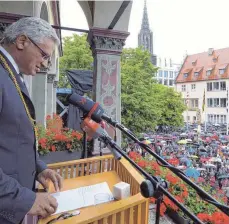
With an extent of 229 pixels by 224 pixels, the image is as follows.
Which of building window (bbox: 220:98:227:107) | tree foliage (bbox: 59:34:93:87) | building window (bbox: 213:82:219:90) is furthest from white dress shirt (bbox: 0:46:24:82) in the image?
building window (bbox: 213:82:219:90)

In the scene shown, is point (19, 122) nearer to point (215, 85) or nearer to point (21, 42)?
point (21, 42)

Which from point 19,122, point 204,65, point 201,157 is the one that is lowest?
point 201,157

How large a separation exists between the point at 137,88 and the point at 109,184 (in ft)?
44.5

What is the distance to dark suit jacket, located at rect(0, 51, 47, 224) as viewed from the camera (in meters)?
1.10

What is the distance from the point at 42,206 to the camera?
1155mm

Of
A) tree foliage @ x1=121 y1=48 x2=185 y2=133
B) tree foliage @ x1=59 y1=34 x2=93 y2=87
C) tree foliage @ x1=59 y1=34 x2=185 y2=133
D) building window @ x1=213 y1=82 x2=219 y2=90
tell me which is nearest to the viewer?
tree foliage @ x1=121 y1=48 x2=185 y2=133

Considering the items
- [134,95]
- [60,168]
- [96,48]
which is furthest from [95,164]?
[134,95]

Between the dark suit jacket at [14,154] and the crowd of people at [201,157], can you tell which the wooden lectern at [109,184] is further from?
the crowd of people at [201,157]

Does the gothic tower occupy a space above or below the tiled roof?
above

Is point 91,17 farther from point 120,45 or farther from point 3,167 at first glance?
point 3,167

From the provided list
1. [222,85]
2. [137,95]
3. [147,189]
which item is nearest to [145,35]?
[222,85]

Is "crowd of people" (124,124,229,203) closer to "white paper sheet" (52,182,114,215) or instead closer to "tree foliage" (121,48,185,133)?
"tree foliage" (121,48,185,133)

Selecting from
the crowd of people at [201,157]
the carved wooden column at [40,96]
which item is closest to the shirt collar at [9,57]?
the carved wooden column at [40,96]

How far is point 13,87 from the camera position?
1.25 metres
